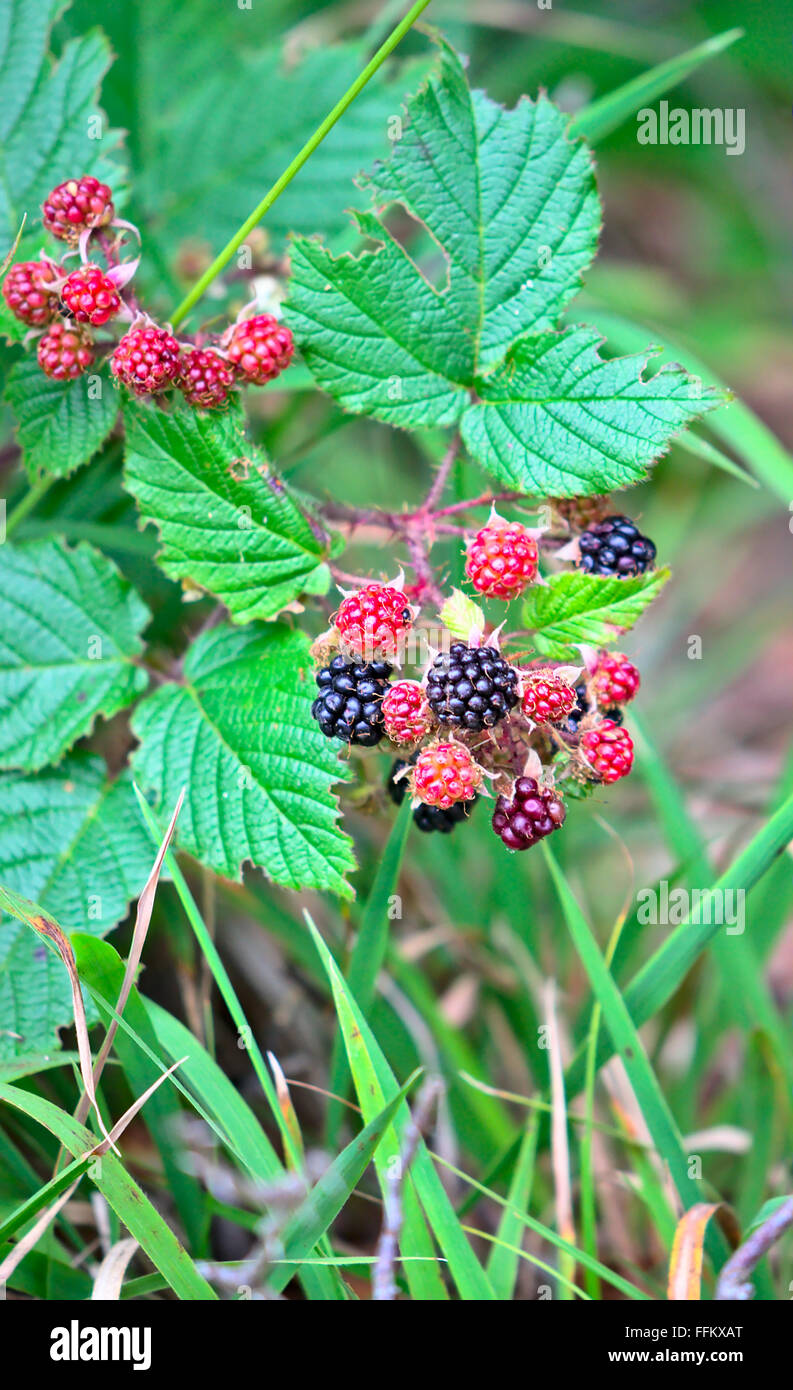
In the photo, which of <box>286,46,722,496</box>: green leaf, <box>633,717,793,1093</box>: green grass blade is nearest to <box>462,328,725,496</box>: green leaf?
<box>286,46,722,496</box>: green leaf

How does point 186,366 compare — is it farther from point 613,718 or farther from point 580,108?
point 580,108

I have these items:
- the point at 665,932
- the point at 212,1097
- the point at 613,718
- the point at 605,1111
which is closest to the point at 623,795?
the point at 665,932

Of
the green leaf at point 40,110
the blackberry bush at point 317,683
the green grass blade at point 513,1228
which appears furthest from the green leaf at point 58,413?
the green grass blade at point 513,1228

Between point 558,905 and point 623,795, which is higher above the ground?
point 623,795

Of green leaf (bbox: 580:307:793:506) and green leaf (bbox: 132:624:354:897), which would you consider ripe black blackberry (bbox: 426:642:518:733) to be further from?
green leaf (bbox: 580:307:793:506)

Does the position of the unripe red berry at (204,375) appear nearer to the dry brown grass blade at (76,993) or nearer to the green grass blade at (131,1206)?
the dry brown grass blade at (76,993)

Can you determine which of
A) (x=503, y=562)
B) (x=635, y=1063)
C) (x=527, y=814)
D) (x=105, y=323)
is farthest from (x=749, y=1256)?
(x=105, y=323)
